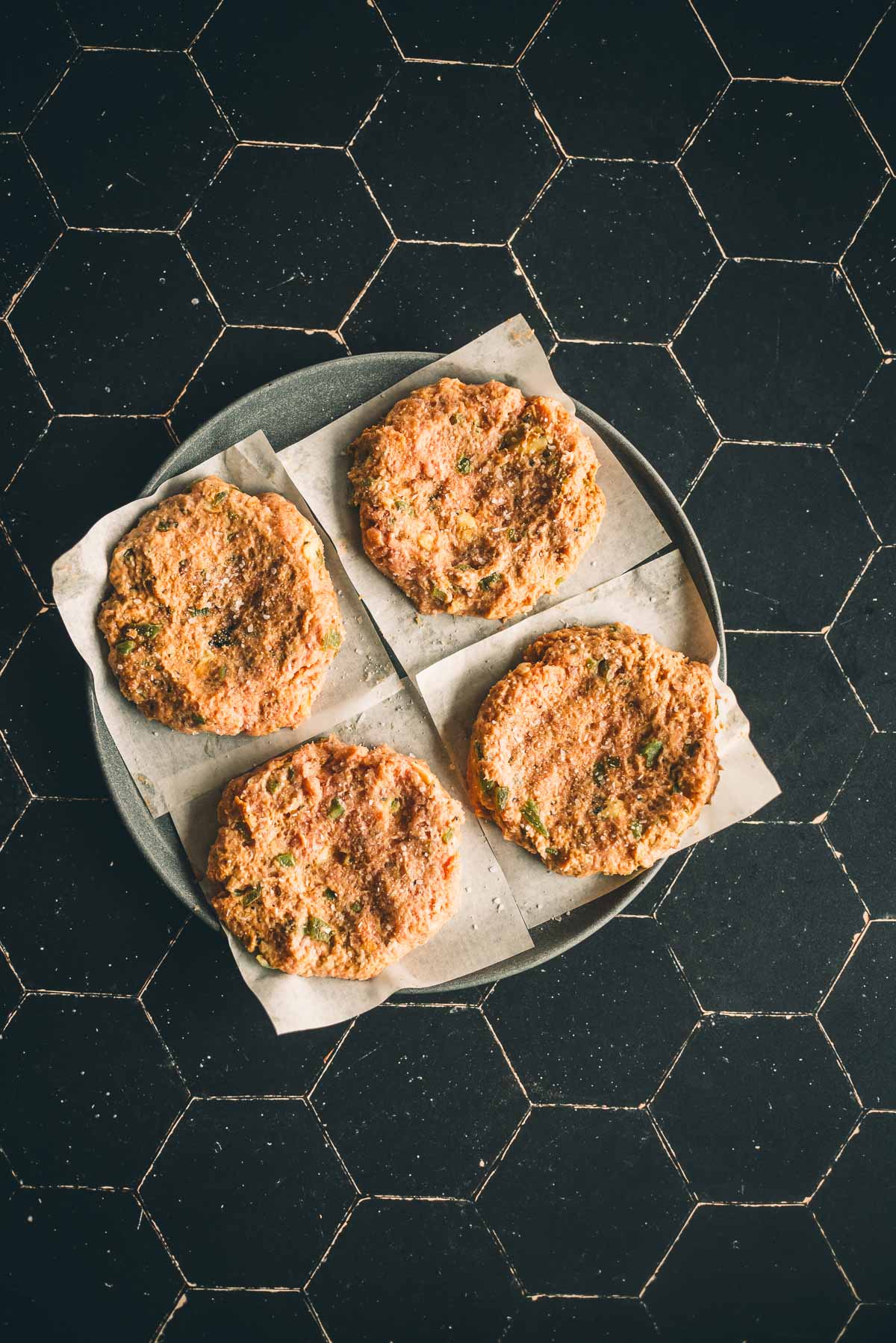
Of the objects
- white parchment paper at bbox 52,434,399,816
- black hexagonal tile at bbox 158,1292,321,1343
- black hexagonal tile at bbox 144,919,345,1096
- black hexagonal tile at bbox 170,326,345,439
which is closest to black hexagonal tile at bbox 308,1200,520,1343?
black hexagonal tile at bbox 158,1292,321,1343

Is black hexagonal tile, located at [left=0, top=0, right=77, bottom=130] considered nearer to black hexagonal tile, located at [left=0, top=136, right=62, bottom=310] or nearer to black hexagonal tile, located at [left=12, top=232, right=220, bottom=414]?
black hexagonal tile, located at [left=0, top=136, right=62, bottom=310]

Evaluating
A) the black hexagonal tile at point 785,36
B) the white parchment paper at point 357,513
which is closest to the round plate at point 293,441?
the white parchment paper at point 357,513

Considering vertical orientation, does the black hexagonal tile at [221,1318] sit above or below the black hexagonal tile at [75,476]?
below

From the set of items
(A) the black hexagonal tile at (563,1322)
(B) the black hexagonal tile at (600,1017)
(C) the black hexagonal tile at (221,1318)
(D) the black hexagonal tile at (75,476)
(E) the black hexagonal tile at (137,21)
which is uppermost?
(E) the black hexagonal tile at (137,21)

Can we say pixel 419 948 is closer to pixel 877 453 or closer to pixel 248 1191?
pixel 248 1191

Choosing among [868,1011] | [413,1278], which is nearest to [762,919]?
[868,1011]

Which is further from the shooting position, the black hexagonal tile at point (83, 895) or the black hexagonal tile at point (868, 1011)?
the black hexagonal tile at point (868, 1011)

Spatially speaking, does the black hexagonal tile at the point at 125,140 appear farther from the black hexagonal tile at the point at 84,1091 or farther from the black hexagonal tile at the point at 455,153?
the black hexagonal tile at the point at 84,1091
